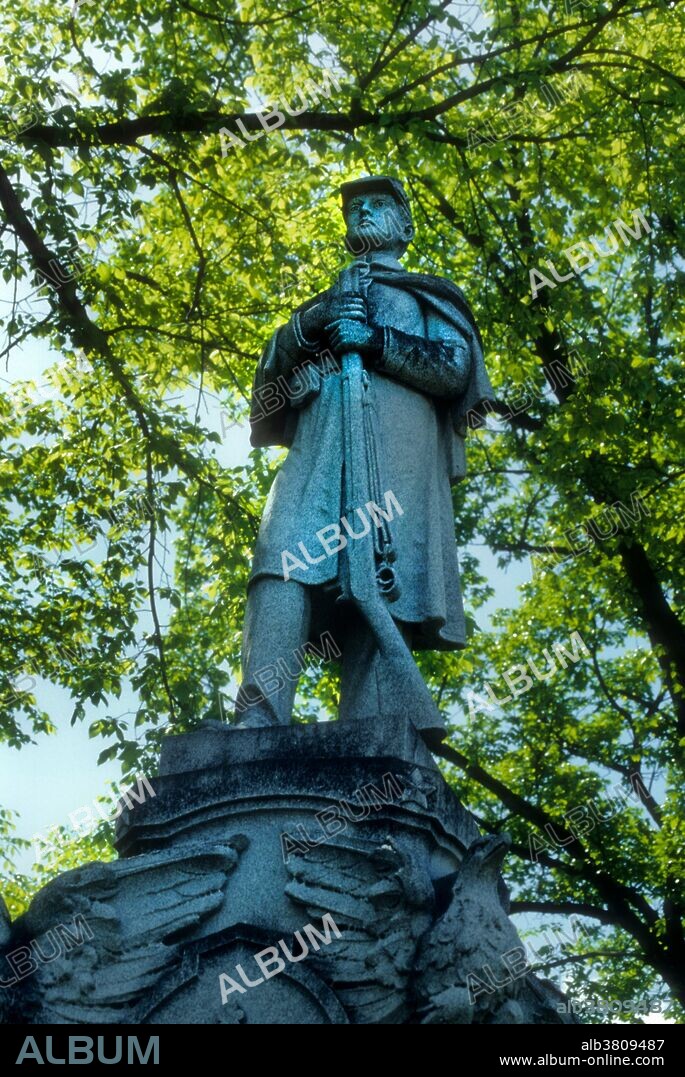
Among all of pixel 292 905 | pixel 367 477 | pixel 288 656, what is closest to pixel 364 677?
pixel 288 656

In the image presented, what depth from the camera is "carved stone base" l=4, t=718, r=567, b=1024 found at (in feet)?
15.3

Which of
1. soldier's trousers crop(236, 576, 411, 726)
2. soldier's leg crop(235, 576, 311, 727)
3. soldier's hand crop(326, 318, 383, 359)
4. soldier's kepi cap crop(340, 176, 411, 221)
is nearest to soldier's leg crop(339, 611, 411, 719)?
soldier's trousers crop(236, 576, 411, 726)

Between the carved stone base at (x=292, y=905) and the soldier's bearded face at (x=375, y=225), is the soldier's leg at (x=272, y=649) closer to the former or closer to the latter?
the carved stone base at (x=292, y=905)

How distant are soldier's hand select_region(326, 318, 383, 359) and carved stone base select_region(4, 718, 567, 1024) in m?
2.24

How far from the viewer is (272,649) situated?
611cm

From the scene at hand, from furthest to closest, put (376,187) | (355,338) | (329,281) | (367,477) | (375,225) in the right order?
(329,281)
(376,187)
(375,225)
(355,338)
(367,477)

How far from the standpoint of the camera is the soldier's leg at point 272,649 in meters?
5.91

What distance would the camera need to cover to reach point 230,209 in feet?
39.1

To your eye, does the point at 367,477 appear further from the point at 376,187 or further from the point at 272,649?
the point at 376,187

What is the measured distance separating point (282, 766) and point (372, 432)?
80.3 inches

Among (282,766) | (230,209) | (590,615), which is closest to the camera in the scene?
(282,766)

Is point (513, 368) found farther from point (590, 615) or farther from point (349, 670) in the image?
point (349, 670)

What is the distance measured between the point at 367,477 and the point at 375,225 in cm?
186
